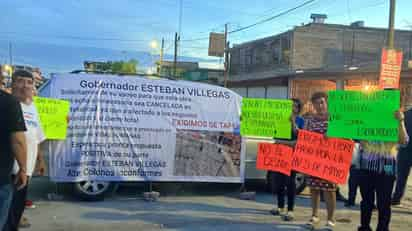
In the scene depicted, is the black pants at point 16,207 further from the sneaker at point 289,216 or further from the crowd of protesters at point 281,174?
the sneaker at point 289,216

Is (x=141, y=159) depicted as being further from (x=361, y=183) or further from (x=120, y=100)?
(x=361, y=183)

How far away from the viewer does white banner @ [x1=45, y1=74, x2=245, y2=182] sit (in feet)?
23.9

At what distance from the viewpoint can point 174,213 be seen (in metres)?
6.96

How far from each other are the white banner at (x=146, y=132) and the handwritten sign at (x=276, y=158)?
3.38ft

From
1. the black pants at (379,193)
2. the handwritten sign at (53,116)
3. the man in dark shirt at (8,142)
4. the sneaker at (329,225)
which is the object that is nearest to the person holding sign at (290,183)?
the sneaker at (329,225)

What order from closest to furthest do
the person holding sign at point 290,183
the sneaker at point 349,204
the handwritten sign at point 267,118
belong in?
the person holding sign at point 290,183 → the handwritten sign at point 267,118 → the sneaker at point 349,204

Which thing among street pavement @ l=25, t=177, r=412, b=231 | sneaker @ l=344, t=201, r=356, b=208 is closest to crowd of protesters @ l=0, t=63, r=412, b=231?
street pavement @ l=25, t=177, r=412, b=231

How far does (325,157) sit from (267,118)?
1.33 m

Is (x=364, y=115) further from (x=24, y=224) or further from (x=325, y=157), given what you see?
(x=24, y=224)

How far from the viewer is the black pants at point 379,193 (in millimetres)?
5461

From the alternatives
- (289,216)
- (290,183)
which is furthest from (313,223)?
(290,183)

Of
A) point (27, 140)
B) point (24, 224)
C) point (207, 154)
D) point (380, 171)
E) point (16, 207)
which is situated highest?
point (27, 140)

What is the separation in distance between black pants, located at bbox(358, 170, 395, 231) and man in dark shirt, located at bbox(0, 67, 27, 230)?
3.84 m

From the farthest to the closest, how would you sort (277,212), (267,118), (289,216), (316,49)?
(316,49) < (267,118) < (277,212) < (289,216)
